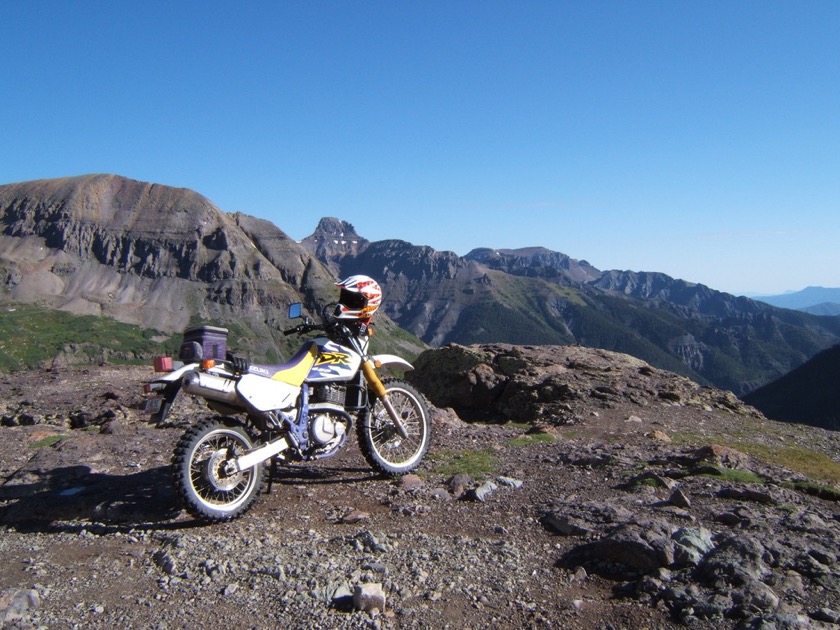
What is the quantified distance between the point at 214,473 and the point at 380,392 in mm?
2568

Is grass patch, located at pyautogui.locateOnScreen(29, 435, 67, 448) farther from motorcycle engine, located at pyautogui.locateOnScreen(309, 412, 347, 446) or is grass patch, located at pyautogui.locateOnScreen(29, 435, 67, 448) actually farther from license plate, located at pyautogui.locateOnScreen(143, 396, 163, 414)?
motorcycle engine, located at pyautogui.locateOnScreen(309, 412, 347, 446)

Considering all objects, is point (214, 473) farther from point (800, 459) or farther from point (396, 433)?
point (800, 459)

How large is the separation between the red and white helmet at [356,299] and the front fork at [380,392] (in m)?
0.66

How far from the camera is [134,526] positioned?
6.89 metres

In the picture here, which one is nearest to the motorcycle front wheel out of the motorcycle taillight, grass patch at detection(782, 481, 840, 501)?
the motorcycle taillight

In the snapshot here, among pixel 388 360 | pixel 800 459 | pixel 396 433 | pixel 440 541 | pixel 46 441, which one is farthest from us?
pixel 800 459

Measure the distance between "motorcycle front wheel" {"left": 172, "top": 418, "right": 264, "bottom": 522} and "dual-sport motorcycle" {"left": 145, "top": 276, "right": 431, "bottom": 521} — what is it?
10mm

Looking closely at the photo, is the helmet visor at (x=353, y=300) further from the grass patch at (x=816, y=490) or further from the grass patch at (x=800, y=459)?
the grass patch at (x=800, y=459)

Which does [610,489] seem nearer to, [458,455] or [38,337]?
[458,455]

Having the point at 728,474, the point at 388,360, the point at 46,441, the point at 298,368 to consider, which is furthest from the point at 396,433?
the point at 46,441

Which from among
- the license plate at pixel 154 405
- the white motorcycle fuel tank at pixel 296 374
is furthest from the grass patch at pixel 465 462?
the license plate at pixel 154 405

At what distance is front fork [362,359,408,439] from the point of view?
8688mm

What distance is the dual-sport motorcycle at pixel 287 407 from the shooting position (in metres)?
6.75

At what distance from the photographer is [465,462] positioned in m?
9.71
